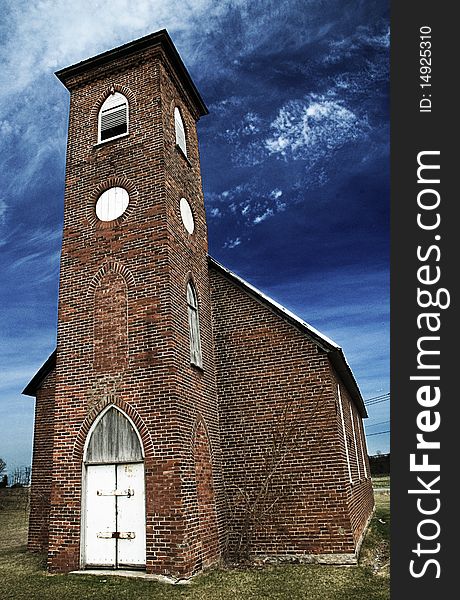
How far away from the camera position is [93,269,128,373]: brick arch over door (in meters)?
11.2

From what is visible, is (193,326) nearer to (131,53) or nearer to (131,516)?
(131,516)

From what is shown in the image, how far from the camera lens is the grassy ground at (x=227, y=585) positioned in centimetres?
824

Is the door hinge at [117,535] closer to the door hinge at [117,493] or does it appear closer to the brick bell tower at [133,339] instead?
the brick bell tower at [133,339]

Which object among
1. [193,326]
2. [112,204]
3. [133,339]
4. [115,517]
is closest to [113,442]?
[115,517]

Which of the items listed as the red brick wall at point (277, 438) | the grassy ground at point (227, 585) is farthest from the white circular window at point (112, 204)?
the grassy ground at point (227, 585)

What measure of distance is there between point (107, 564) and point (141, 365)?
385 cm

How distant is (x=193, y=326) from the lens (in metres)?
12.5

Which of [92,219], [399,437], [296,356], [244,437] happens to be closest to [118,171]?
[92,219]

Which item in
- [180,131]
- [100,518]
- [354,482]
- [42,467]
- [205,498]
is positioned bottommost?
[100,518]

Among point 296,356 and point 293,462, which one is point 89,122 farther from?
point 293,462

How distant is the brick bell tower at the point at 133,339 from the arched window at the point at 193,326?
0.05m

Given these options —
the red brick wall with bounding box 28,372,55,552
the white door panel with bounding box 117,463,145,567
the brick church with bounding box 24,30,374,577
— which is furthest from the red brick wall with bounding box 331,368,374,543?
the red brick wall with bounding box 28,372,55,552

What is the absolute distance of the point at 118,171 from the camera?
41.8 feet

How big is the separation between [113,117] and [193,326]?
19.5 feet
